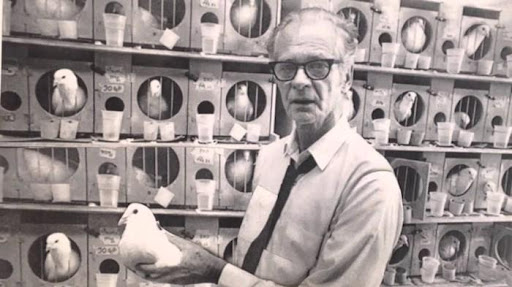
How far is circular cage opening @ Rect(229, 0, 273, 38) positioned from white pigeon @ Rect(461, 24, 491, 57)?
824mm

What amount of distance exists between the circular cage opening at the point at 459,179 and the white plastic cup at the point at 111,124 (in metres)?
1.35

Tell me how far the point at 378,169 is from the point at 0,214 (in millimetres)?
1233

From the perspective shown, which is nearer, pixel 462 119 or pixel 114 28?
pixel 114 28

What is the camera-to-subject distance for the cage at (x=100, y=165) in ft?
4.93

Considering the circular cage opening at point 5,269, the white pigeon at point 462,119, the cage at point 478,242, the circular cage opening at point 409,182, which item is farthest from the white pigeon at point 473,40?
the circular cage opening at point 5,269

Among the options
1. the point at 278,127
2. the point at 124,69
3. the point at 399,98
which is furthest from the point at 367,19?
the point at 124,69

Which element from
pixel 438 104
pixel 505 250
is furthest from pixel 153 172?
pixel 505 250

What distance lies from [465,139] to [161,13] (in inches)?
51.7

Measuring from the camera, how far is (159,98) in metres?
1.57

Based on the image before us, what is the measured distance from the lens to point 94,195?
4.92ft

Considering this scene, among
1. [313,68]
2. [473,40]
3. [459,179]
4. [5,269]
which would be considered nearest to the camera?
[313,68]

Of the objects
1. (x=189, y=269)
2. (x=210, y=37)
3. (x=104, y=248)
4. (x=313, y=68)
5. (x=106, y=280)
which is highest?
(x=210, y=37)

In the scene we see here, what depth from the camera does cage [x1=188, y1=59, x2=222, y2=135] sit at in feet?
5.24

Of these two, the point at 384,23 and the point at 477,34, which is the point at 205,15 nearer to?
the point at 384,23
